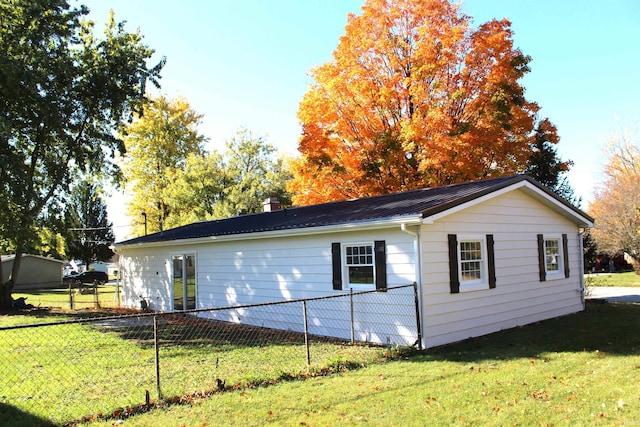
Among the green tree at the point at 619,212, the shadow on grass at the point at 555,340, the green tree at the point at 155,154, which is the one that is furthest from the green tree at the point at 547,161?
the green tree at the point at 155,154

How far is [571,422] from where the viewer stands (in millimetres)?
4840

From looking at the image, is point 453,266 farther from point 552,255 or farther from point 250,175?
point 250,175

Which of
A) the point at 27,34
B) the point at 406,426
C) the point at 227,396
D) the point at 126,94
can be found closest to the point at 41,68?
the point at 27,34

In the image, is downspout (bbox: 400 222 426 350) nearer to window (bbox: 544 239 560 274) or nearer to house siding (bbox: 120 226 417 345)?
house siding (bbox: 120 226 417 345)

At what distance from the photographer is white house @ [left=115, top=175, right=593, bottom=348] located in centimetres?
928

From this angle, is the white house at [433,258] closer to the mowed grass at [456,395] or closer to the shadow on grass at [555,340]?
the shadow on grass at [555,340]

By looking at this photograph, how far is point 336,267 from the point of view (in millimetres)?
10531

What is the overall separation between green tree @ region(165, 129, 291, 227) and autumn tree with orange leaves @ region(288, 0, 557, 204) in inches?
434

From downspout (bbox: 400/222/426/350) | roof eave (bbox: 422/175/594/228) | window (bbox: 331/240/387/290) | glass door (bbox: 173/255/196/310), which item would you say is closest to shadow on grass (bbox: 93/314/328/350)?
glass door (bbox: 173/255/196/310)

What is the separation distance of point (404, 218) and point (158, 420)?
17.7ft

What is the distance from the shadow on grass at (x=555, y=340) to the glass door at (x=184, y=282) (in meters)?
9.72

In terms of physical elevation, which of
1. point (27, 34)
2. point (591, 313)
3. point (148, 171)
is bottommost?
point (591, 313)

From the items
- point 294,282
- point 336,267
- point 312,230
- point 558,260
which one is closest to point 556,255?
point 558,260

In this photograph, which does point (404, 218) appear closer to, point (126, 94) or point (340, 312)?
point (340, 312)
